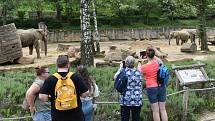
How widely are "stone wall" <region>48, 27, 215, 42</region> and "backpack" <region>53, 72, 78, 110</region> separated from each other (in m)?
33.5

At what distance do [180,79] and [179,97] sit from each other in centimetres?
42

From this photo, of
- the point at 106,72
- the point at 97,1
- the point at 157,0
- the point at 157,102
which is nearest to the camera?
the point at 157,102

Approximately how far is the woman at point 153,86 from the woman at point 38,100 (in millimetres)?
2385

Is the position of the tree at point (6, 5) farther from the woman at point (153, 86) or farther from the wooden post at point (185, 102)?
the woman at point (153, 86)

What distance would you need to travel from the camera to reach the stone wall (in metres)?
41.0

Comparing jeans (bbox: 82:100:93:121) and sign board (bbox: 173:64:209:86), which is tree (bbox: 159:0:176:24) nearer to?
sign board (bbox: 173:64:209:86)

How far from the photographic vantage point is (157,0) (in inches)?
1879

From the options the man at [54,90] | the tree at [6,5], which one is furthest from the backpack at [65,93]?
the tree at [6,5]

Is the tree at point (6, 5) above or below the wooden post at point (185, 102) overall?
above

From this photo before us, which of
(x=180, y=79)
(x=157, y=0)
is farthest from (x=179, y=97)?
(x=157, y=0)

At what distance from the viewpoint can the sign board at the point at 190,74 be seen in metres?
→ 12.0

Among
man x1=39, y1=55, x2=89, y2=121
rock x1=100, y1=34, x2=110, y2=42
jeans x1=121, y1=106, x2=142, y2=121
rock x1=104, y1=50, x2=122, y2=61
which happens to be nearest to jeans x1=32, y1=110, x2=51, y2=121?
man x1=39, y1=55, x2=89, y2=121

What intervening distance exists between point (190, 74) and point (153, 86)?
2480mm

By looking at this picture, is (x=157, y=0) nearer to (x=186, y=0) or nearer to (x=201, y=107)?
(x=186, y=0)
